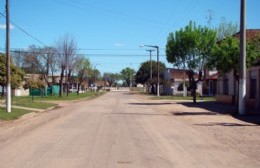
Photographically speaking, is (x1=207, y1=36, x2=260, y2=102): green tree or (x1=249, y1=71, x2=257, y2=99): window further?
(x1=249, y1=71, x2=257, y2=99): window

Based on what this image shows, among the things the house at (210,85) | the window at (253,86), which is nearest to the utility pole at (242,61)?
the window at (253,86)

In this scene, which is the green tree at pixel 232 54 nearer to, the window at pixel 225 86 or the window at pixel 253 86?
the window at pixel 253 86

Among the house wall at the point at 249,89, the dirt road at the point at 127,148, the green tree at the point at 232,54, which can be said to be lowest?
the dirt road at the point at 127,148

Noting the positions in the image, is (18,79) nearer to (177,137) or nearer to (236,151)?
(177,137)

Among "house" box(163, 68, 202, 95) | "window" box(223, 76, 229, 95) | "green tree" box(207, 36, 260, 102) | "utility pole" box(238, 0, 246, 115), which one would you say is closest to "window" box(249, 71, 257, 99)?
"green tree" box(207, 36, 260, 102)

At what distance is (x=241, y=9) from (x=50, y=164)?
20704 millimetres

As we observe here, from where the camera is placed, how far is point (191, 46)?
1954 inches

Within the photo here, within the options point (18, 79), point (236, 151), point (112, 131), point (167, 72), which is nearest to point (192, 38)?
point (18, 79)

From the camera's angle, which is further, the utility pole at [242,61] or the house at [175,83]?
the house at [175,83]

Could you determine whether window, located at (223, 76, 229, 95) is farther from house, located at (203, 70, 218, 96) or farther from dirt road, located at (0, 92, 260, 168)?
dirt road, located at (0, 92, 260, 168)

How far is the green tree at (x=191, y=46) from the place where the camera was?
161 feet

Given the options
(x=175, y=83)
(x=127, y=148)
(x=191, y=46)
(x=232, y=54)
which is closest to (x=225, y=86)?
(x=191, y=46)

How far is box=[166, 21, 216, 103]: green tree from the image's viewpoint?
161 ft

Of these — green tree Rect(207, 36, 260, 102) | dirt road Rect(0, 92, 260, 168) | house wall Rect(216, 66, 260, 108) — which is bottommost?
dirt road Rect(0, 92, 260, 168)
